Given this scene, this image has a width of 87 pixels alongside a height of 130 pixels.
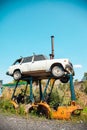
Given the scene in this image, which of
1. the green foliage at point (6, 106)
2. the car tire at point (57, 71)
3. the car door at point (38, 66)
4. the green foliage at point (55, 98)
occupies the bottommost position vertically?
the green foliage at point (6, 106)

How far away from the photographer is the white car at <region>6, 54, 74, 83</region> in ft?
45.4

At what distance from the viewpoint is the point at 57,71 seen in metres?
13.8

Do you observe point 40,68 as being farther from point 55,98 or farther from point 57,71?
point 55,98

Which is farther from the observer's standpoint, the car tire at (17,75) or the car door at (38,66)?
the car tire at (17,75)

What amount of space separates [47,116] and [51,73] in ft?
8.89

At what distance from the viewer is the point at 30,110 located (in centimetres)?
1348

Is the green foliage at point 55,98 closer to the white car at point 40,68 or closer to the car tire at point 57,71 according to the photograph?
the white car at point 40,68

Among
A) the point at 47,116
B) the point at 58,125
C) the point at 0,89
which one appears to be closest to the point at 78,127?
the point at 58,125

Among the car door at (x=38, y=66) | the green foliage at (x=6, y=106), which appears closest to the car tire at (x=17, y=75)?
the car door at (x=38, y=66)

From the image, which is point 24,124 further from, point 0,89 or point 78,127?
point 0,89

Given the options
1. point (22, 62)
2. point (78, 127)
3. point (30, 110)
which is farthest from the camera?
point (22, 62)

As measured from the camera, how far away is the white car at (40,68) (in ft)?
45.4

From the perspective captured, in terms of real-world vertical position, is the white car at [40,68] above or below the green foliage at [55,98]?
above

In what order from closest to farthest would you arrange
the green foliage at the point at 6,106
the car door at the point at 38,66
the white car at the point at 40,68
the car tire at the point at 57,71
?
1. the green foliage at the point at 6,106
2. the car tire at the point at 57,71
3. the white car at the point at 40,68
4. the car door at the point at 38,66
